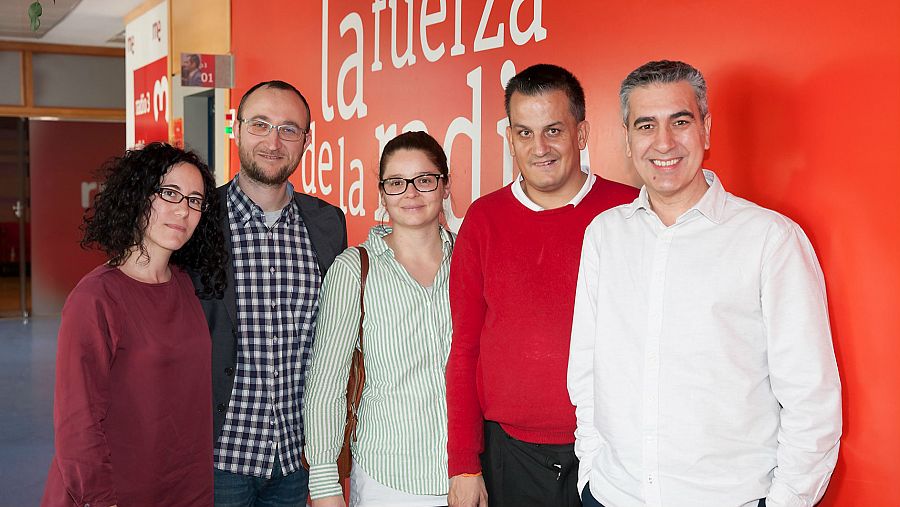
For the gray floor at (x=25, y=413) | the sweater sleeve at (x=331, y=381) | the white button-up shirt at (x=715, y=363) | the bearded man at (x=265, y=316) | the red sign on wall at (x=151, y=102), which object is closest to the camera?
the white button-up shirt at (x=715, y=363)

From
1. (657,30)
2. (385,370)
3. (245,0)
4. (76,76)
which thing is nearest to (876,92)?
(657,30)

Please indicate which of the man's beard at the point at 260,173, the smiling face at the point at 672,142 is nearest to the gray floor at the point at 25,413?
the man's beard at the point at 260,173

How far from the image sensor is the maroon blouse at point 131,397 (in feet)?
6.27

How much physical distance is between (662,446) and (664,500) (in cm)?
11

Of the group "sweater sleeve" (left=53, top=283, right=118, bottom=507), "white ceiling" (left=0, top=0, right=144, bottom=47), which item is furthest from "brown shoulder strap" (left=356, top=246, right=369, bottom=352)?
"white ceiling" (left=0, top=0, right=144, bottom=47)

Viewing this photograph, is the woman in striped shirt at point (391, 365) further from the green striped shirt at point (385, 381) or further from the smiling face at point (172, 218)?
the smiling face at point (172, 218)

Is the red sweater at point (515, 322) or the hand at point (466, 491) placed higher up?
the red sweater at point (515, 322)

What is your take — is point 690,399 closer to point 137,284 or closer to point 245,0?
point 137,284

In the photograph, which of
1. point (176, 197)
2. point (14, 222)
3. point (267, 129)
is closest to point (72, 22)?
point (14, 222)

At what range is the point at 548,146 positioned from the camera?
2.15 meters

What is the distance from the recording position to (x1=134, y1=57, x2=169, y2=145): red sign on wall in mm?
8250

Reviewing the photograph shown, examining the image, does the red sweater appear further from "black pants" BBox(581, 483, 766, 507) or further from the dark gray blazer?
the dark gray blazer

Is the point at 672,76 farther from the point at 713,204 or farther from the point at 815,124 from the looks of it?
the point at 815,124

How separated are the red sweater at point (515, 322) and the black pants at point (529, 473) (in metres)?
0.03
